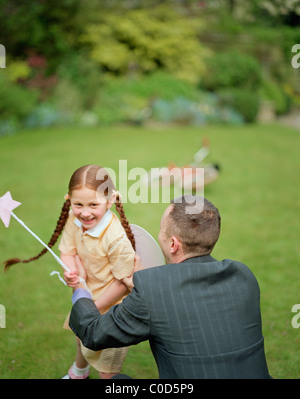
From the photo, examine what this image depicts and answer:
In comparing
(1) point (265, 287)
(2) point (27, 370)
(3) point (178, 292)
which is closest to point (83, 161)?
(1) point (265, 287)

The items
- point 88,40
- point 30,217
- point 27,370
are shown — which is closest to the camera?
point 27,370

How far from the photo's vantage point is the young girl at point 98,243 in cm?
208

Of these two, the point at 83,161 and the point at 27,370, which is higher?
the point at 83,161

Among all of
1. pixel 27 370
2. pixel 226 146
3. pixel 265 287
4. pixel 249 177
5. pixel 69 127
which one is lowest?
pixel 27 370

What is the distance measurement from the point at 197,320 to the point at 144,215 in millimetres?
3783

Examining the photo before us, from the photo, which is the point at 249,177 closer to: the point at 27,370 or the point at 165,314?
the point at 27,370

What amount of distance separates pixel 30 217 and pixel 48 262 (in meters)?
1.22

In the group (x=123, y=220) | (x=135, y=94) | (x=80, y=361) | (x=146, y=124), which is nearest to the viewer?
(x=123, y=220)

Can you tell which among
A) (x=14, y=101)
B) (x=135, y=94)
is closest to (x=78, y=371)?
(x=14, y=101)

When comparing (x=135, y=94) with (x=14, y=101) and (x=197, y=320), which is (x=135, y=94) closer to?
(x=14, y=101)

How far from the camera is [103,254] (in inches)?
85.0

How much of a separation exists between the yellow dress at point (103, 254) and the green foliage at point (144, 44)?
12.3m

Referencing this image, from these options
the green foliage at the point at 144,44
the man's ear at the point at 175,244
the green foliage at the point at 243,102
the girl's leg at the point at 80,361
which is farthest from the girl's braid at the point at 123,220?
the green foliage at the point at 144,44

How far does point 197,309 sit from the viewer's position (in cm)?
159
